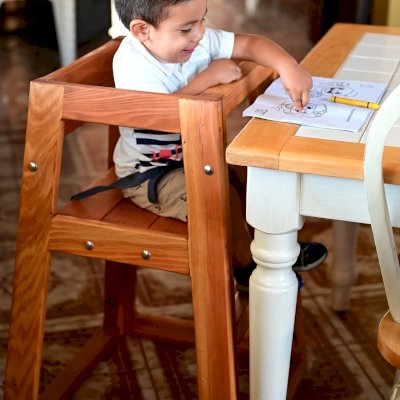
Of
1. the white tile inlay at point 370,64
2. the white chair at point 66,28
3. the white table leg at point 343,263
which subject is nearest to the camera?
the white tile inlay at point 370,64

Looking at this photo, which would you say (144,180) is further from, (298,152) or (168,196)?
(298,152)

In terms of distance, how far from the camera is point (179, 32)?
1513mm

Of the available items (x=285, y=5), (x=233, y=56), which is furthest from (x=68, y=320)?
(x=285, y=5)

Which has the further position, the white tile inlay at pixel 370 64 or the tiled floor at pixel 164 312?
the tiled floor at pixel 164 312

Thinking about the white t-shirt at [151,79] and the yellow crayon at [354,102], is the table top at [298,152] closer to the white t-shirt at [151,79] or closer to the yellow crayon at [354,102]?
the yellow crayon at [354,102]

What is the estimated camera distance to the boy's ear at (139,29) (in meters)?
1.53

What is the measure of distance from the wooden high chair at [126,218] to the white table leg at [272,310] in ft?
0.24

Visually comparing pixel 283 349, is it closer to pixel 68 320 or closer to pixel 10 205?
pixel 68 320

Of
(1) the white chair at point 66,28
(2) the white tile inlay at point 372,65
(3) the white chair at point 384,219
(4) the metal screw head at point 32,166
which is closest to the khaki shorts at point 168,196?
(4) the metal screw head at point 32,166

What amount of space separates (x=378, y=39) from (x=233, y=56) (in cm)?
38

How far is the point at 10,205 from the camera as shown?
8.80 ft

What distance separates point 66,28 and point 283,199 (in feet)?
9.70

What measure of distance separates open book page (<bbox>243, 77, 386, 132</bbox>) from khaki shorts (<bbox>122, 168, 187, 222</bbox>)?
0.24 metres

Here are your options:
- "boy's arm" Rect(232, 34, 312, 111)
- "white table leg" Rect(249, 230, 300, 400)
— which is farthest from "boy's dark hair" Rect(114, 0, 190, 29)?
"white table leg" Rect(249, 230, 300, 400)
